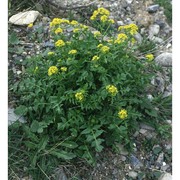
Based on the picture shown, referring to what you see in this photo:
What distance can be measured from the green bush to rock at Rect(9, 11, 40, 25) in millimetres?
739

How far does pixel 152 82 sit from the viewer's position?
11.7 feet

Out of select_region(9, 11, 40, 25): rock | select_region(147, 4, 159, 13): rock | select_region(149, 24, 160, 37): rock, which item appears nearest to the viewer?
select_region(9, 11, 40, 25): rock

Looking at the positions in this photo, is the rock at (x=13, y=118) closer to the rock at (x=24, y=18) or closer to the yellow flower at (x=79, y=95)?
the yellow flower at (x=79, y=95)

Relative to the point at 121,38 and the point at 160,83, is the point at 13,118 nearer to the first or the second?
the point at 121,38

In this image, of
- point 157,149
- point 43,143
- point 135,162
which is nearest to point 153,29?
point 157,149

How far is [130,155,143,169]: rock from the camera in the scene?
3062 mm

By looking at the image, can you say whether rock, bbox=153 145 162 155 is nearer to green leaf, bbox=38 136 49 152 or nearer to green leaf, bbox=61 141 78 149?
green leaf, bbox=61 141 78 149

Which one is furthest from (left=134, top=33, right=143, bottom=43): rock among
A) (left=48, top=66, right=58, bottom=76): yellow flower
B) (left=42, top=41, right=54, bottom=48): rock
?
(left=48, top=66, right=58, bottom=76): yellow flower

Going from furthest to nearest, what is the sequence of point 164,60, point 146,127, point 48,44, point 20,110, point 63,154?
1. point 164,60
2. point 48,44
3. point 146,127
4. point 20,110
5. point 63,154

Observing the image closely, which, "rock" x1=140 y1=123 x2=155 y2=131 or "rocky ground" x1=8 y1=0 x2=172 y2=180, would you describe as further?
"rock" x1=140 y1=123 x2=155 y2=131

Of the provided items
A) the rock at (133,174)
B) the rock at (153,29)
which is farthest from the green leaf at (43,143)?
the rock at (153,29)

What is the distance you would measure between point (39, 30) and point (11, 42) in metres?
0.27

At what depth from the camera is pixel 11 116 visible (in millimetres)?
3045

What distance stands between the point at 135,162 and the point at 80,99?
69 cm
